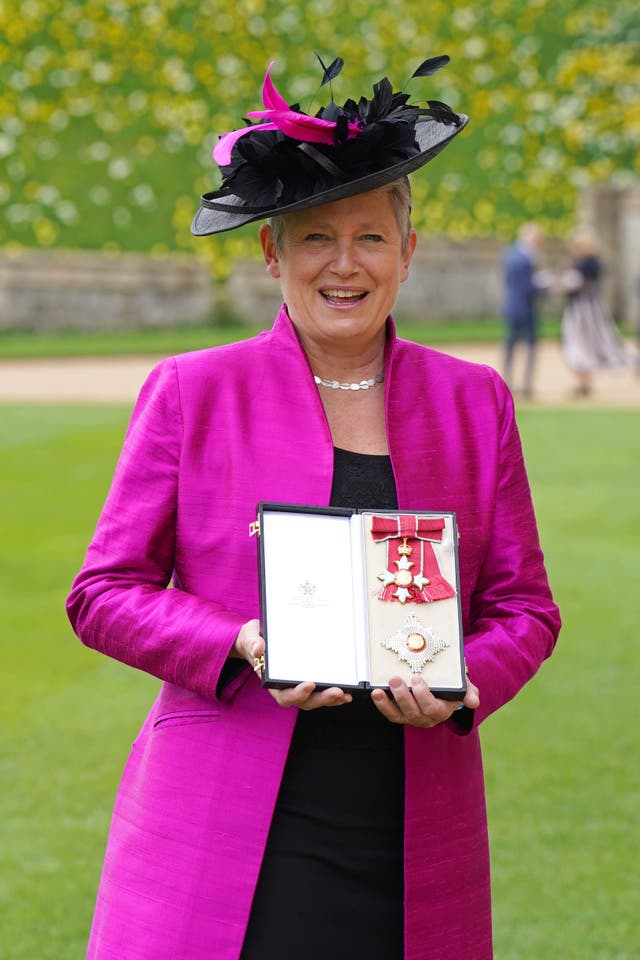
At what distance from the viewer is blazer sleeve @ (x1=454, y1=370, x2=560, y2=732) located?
2742 mm

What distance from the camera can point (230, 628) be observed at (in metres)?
2.58

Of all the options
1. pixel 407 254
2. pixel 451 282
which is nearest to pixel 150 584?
pixel 407 254

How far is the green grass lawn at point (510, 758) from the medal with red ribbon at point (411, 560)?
2727 millimetres

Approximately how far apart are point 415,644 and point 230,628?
316 mm

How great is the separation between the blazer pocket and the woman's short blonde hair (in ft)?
2.58

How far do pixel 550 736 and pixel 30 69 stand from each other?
105ft

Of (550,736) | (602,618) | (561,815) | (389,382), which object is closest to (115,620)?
(389,382)

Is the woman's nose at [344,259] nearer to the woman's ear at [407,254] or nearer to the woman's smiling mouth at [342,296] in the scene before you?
the woman's smiling mouth at [342,296]

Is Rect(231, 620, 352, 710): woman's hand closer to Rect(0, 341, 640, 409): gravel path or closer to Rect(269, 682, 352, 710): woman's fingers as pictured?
Rect(269, 682, 352, 710): woman's fingers

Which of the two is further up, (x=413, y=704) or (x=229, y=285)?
(x=413, y=704)

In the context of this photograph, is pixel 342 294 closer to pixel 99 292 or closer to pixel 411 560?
pixel 411 560

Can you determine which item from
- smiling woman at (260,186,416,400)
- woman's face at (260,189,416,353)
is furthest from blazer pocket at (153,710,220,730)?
woman's face at (260,189,416,353)

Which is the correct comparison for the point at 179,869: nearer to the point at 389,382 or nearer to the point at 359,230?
the point at 389,382

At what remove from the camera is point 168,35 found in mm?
36719
